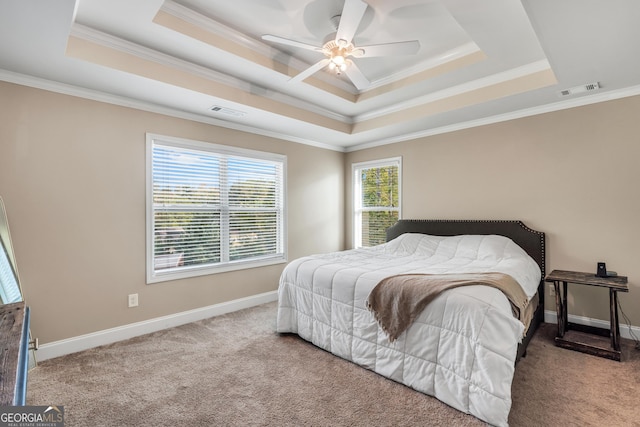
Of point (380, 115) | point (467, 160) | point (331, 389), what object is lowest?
point (331, 389)

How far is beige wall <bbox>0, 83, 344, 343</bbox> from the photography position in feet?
8.23

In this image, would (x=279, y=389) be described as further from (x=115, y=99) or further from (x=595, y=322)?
(x=595, y=322)

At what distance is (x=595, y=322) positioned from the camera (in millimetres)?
3068

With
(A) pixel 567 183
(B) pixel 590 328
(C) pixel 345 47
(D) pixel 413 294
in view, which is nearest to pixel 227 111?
(C) pixel 345 47

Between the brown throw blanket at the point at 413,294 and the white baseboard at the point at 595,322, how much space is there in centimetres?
141

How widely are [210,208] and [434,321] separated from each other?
9.13 ft

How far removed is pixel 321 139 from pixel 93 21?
299 centimetres

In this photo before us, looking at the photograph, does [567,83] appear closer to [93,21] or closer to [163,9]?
[163,9]

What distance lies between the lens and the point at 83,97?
9.13 feet

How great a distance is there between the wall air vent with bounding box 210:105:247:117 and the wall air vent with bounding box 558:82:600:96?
3.24 meters

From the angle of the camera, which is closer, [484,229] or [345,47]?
[345,47]

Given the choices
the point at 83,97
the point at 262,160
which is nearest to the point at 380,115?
the point at 262,160

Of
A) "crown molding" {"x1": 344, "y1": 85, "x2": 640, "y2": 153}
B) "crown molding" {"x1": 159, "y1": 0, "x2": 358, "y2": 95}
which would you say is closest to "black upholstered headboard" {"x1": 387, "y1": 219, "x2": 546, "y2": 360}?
"crown molding" {"x1": 344, "y1": 85, "x2": 640, "y2": 153}

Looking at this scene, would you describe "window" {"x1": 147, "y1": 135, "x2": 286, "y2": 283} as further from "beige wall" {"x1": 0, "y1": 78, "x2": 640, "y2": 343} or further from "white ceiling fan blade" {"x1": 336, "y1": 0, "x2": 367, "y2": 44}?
"white ceiling fan blade" {"x1": 336, "y1": 0, "x2": 367, "y2": 44}
